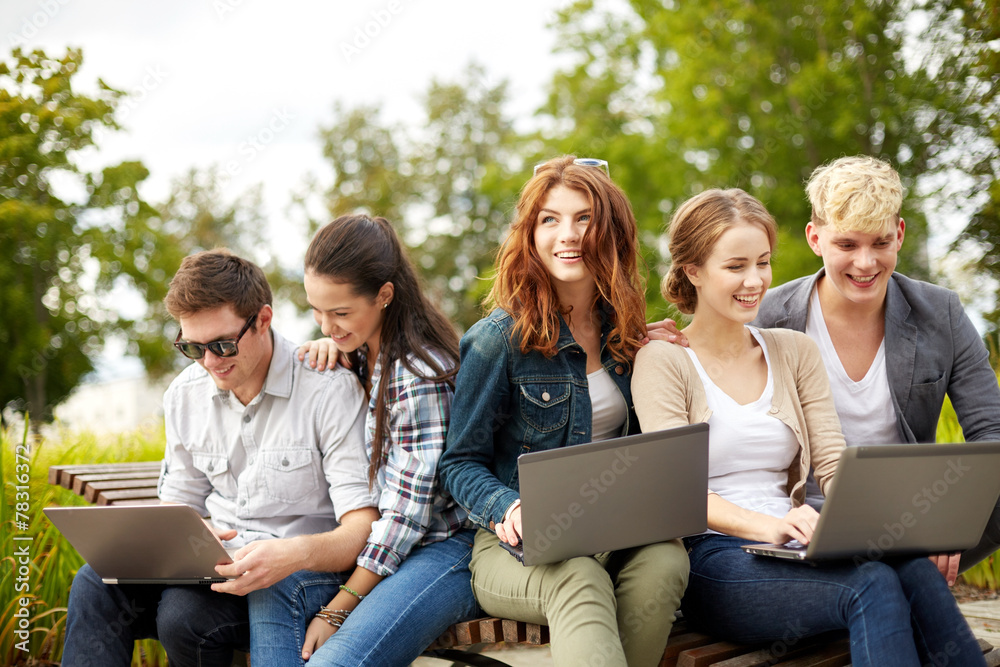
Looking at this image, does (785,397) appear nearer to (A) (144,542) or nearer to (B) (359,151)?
(A) (144,542)

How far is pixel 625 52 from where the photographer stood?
54.7 feet

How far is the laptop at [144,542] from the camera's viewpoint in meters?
2.29

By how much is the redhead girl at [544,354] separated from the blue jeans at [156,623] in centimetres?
78

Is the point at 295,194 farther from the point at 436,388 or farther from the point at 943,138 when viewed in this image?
the point at 436,388

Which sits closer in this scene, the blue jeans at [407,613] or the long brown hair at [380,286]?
the blue jeans at [407,613]

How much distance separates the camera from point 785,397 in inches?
106

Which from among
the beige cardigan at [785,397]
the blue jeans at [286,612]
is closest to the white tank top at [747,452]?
the beige cardigan at [785,397]

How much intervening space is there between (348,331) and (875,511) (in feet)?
5.55

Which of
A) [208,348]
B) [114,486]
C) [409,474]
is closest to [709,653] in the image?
[409,474]

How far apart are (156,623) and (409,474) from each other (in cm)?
90

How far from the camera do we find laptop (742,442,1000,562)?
2.03m

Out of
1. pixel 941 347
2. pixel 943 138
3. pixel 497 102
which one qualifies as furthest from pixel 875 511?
pixel 497 102

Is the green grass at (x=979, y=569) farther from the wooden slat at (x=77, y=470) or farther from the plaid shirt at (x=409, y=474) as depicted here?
the wooden slat at (x=77, y=470)

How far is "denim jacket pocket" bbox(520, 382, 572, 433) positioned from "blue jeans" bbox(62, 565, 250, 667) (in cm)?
108
